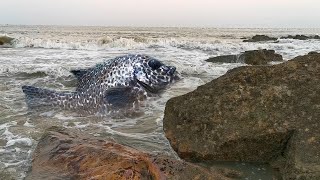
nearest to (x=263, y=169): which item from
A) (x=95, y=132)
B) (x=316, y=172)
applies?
(x=316, y=172)

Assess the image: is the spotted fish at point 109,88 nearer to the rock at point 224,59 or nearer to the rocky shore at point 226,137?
the rocky shore at point 226,137

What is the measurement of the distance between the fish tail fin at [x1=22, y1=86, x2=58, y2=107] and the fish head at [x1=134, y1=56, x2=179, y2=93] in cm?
132

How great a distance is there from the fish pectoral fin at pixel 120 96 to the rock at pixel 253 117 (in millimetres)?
1892

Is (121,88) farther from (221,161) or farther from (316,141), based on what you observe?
(316,141)

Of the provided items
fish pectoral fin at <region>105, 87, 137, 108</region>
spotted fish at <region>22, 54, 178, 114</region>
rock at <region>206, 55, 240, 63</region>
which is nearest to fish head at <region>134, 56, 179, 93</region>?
spotted fish at <region>22, 54, 178, 114</region>

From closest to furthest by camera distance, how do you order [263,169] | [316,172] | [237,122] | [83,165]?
[83,165], [316,172], [263,169], [237,122]

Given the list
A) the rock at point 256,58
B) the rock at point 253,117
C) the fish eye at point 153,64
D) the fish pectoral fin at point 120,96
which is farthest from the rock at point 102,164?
the rock at point 256,58

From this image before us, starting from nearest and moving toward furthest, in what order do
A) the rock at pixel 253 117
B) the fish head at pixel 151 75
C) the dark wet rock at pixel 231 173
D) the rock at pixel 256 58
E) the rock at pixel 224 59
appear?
the dark wet rock at pixel 231 173
the rock at pixel 253 117
the fish head at pixel 151 75
the rock at pixel 256 58
the rock at pixel 224 59

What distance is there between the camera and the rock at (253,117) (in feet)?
10.7

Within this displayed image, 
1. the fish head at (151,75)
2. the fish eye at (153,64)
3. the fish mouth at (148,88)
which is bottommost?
the fish mouth at (148,88)

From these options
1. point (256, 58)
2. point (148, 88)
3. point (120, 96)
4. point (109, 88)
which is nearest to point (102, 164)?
point (120, 96)

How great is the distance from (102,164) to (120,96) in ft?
10.6

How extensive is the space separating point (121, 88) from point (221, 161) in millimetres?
2581

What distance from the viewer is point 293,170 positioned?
9.12 feet
